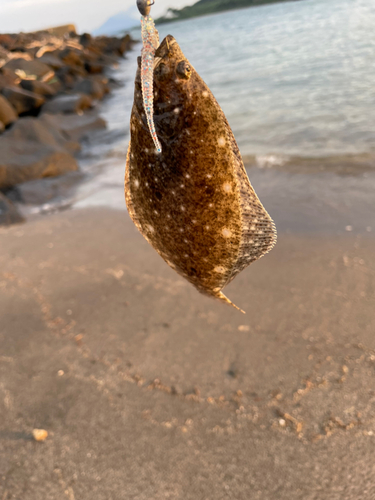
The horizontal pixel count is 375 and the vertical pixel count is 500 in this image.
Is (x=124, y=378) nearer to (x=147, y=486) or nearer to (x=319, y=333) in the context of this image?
(x=147, y=486)

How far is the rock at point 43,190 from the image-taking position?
7703 millimetres

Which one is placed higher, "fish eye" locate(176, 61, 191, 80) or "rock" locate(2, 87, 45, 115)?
"fish eye" locate(176, 61, 191, 80)

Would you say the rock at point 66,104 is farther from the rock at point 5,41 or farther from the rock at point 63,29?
the rock at point 63,29

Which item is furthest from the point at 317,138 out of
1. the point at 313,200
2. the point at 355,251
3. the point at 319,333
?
the point at 319,333

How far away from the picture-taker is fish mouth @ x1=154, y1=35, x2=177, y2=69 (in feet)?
4.41

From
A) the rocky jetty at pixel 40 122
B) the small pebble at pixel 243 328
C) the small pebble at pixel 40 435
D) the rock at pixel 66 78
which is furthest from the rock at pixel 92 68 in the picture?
the small pebble at pixel 40 435

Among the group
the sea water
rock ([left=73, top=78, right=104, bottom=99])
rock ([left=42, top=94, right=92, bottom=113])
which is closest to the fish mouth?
the sea water

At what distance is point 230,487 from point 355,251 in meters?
3.49

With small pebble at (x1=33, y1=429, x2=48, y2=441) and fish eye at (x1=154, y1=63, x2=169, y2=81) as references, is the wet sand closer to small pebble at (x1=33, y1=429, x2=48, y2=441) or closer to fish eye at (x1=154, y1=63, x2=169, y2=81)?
small pebble at (x1=33, y1=429, x2=48, y2=441)

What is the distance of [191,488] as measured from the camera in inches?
108

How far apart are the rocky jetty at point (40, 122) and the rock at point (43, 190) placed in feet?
0.07

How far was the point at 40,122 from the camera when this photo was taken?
999 cm

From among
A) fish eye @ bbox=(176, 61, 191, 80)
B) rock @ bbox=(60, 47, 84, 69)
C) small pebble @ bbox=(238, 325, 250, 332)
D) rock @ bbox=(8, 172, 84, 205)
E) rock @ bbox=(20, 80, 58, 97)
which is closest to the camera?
fish eye @ bbox=(176, 61, 191, 80)

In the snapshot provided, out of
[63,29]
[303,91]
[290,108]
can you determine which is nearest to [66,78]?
[303,91]
